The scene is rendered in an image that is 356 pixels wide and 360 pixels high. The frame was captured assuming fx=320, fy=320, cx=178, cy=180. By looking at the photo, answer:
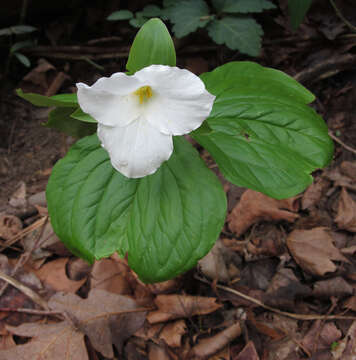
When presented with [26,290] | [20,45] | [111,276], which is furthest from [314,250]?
[20,45]

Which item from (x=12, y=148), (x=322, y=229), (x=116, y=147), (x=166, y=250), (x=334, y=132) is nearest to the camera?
(x=116, y=147)

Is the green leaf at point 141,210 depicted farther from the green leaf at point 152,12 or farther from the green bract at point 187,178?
the green leaf at point 152,12

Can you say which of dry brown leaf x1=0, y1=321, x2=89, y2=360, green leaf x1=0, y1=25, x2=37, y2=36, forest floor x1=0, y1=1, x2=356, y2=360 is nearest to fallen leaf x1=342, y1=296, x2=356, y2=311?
forest floor x1=0, y1=1, x2=356, y2=360

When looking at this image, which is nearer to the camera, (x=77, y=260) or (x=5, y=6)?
(x=77, y=260)

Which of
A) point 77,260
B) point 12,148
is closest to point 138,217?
point 77,260

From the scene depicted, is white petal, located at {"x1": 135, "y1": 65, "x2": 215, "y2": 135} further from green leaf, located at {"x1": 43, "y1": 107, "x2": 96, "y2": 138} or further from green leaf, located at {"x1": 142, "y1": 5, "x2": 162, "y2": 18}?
green leaf, located at {"x1": 142, "y1": 5, "x2": 162, "y2": 18}

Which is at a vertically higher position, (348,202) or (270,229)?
(348,202)

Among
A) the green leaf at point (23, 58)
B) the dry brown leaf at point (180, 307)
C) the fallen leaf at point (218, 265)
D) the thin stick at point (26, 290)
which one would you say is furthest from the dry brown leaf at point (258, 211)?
the green leaf at point (23, 58)

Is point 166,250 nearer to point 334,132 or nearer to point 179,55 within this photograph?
point 334,132
